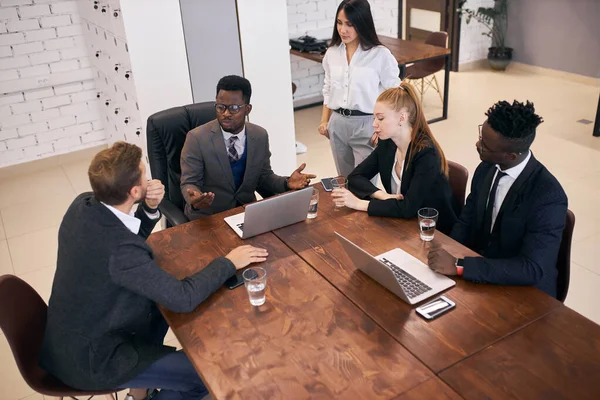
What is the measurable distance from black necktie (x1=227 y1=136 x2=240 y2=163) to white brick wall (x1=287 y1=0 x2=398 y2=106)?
353cm

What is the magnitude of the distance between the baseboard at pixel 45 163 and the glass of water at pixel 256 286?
3945 millimetres

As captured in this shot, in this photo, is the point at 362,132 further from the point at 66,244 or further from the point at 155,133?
the point at 66,244

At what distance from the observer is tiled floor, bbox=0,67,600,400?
11.4 ft

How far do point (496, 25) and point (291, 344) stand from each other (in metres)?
6.92

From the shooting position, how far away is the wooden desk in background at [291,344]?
1646mm

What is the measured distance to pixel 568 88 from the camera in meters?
6.71

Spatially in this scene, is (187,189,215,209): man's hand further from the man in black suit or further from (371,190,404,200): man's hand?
the man in black suit

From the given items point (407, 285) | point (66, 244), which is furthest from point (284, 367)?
point (66, 244)

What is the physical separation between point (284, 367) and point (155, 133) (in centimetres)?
174

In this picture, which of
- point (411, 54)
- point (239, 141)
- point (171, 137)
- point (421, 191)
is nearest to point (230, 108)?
point (239, 141)

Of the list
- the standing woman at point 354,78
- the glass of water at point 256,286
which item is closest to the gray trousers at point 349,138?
the standing woman at point 354,78

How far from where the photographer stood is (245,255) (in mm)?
2242

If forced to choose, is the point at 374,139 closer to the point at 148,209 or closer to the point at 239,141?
the point at 239,141

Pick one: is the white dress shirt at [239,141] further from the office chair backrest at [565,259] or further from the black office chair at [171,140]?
the office chair backrest at [565,259]
